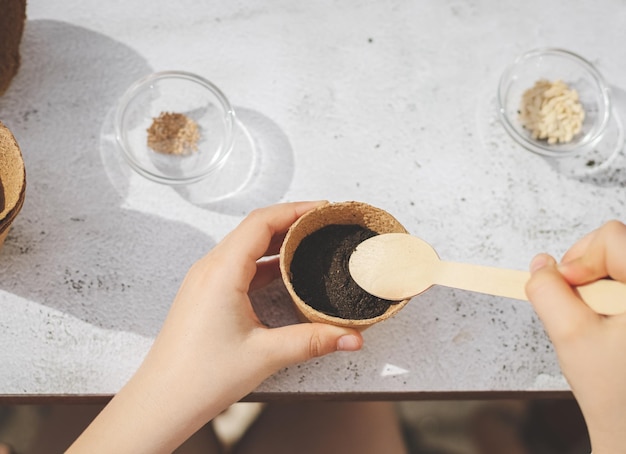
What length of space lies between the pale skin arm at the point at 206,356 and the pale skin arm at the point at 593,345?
0.82 feet

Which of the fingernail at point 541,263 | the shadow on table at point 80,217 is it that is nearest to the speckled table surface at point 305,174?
the shadow on table at point 80,217

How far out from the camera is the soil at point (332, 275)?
0.73 m

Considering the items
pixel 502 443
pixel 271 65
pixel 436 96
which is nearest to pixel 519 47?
pixel 436 96

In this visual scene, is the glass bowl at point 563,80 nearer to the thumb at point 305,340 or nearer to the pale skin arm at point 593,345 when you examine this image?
the pale skin arm at point 593,345

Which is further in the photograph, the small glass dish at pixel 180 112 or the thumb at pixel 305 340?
the small glass dish at pixel 180 112

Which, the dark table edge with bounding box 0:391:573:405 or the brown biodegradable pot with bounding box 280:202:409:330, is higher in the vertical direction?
the brown biodegradable pot with bounding box 280:202:409:330

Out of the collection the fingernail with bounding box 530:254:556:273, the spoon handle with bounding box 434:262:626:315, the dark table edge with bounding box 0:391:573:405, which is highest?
the fingernail with bounding box 530:254:556:273

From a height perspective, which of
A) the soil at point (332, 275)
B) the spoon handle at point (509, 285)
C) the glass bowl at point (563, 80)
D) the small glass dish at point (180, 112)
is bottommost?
the soil at point (332, 275)

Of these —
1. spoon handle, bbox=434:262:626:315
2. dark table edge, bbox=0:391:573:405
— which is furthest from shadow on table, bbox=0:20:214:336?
spoon handle, bbox=434:262:626:315

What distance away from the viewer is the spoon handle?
0.63 m

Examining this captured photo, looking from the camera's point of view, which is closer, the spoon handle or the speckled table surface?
the spoon handle

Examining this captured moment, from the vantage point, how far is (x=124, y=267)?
2.92 feet

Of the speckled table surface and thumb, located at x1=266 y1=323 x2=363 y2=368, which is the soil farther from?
the speckled table surface

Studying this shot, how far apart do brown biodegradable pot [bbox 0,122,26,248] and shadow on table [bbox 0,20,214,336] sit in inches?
6.1
